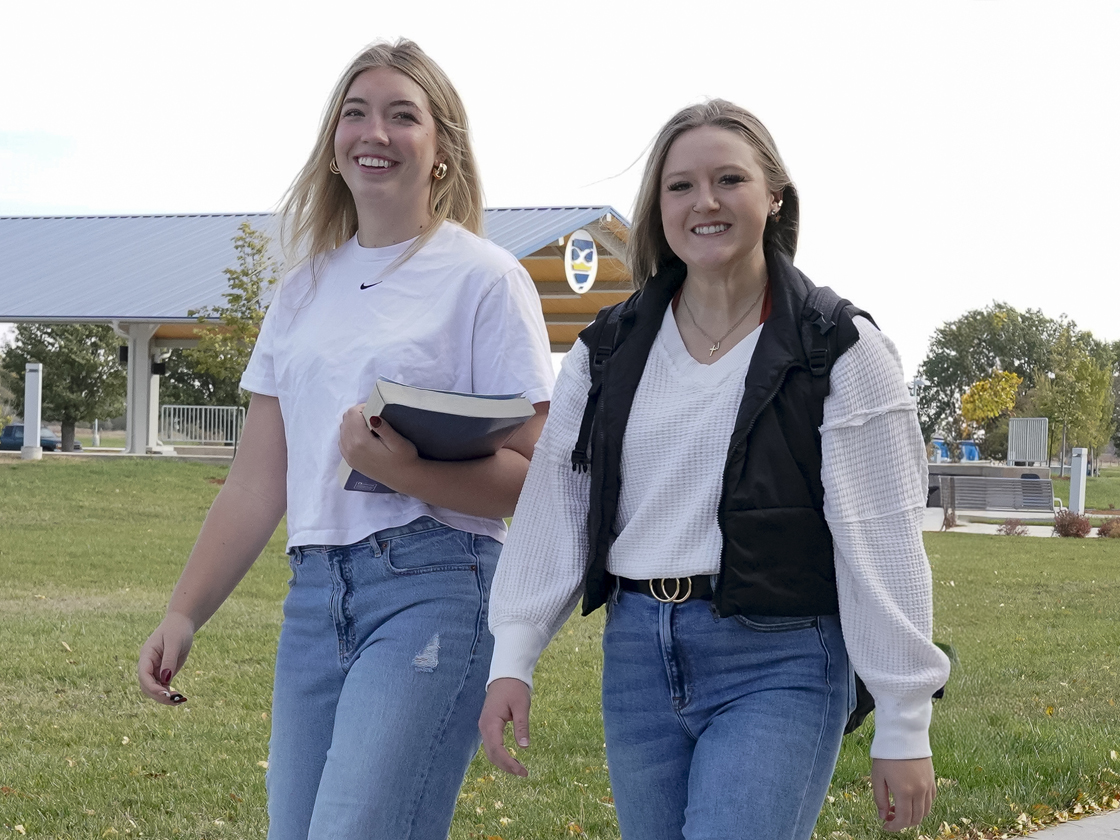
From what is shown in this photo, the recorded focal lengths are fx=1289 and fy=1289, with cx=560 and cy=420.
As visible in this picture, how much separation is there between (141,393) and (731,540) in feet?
99.9

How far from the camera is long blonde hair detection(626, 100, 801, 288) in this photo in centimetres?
265

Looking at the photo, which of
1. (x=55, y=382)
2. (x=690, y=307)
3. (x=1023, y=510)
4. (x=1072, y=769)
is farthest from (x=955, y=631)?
(x=55, y=382)

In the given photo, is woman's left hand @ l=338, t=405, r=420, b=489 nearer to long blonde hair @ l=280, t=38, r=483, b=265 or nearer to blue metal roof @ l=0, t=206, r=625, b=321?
long blonde hair @ l=280, t=38, r=483, b=265

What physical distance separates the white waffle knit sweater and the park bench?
75.3ft

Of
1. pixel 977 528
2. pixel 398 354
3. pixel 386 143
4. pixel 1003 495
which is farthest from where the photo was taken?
pixel 1003 495

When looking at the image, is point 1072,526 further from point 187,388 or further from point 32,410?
point 187,388

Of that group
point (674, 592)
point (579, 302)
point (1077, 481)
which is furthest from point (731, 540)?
point (579, 302)

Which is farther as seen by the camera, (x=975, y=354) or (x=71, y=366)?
(x=975, y=354)

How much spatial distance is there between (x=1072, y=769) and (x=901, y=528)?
4220mm

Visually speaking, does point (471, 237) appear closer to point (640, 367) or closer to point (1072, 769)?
point (640, 367)

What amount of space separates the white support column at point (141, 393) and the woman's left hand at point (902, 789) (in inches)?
1167

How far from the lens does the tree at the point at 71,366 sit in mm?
47891

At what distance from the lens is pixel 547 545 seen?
2.64 metres

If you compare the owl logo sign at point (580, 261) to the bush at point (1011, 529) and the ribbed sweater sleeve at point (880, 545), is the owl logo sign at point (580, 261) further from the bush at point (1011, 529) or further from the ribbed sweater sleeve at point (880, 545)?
the ribbed sweater sleeve at point (880, 545)
